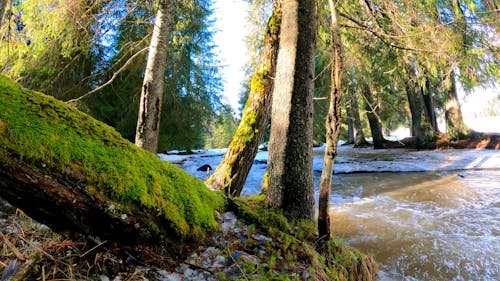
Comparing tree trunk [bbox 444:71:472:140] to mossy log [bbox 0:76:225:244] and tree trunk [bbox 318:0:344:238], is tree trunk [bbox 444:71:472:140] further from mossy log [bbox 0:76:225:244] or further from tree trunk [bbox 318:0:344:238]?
mossy log [bbox 0:76:225:244]

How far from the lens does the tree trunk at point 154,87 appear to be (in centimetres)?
414

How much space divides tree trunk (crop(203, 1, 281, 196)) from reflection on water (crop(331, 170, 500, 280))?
187cm

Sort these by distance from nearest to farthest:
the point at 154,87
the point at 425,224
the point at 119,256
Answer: the point at 119,256 < the point at 154,87 < the point at 425,224

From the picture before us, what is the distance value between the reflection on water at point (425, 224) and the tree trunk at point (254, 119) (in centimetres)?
187

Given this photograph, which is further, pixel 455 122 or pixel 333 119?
pixel 455 122

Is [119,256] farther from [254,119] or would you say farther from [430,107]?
[430,107]

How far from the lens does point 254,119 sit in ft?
12.8

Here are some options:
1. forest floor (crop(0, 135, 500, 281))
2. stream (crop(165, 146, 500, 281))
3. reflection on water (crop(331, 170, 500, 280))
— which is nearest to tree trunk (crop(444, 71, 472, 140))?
stream (crop(165, 146, 500, 281))

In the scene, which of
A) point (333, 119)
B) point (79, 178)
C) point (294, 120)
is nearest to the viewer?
point (79, 178)

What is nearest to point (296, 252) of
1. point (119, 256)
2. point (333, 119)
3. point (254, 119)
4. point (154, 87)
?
point (333, 119)

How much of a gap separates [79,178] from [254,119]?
263 centimetres

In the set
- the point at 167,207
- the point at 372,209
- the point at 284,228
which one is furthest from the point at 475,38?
the point at 167,207

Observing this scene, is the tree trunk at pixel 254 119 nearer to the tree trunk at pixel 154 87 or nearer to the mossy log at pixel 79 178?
the tree trunk at pixel 154 87

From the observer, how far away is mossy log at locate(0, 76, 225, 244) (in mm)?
1377
